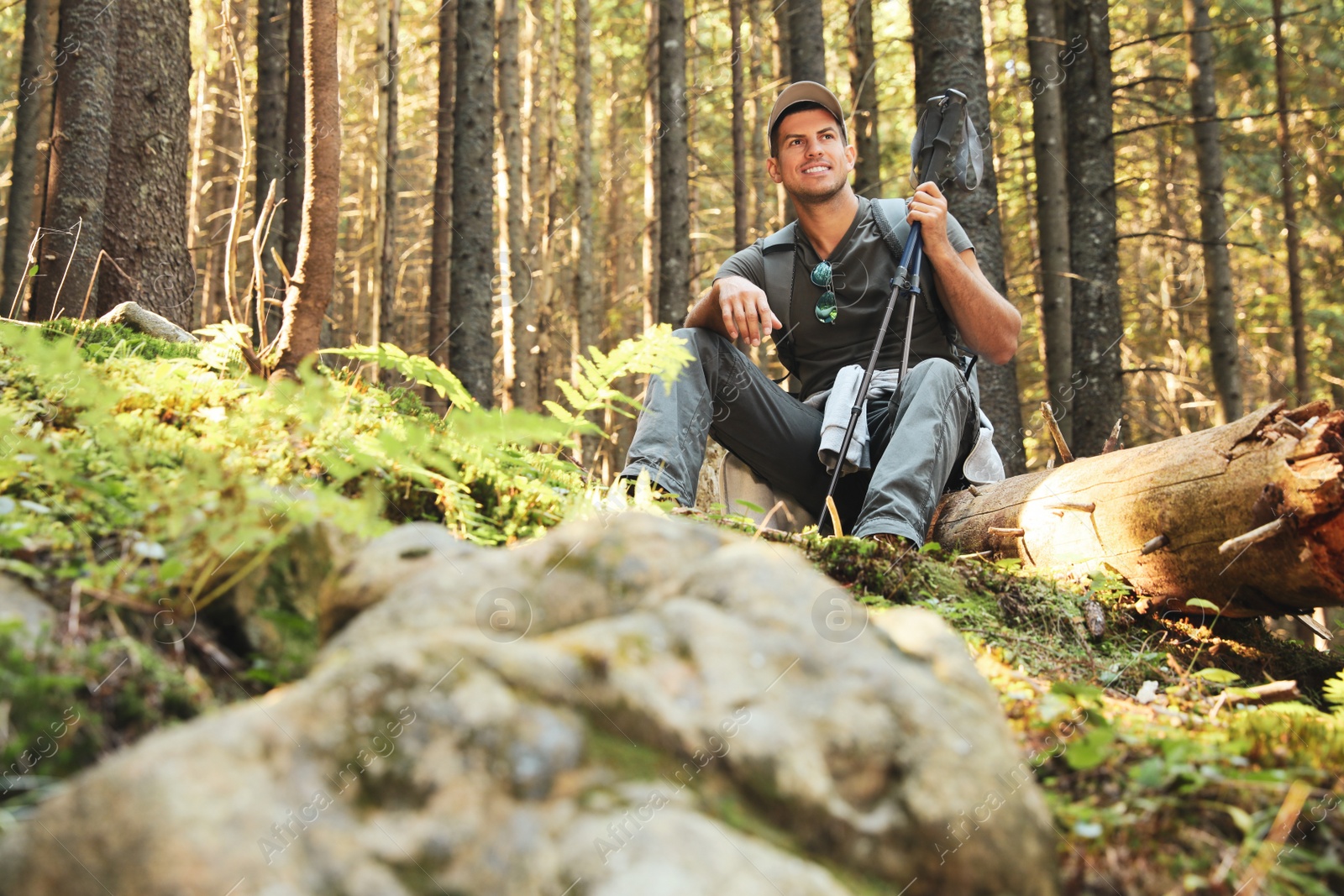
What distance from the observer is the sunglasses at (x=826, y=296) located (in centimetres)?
493

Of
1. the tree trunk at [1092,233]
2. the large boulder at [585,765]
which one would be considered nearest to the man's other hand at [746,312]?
the large boulder at [585,765]

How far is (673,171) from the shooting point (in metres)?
12.6

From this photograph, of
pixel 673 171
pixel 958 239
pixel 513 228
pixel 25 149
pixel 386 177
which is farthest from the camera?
pixel 513 228

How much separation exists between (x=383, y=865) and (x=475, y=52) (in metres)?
12.1

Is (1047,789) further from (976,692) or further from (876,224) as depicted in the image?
(876,224)

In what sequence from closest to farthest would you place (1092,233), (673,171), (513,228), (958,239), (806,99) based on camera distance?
(958,239)
(806,99)
(1092,233)
(673,171)
(513,228)

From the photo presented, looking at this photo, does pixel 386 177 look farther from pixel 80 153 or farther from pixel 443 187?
pixel 80 153

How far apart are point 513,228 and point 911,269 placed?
1068 centimetres

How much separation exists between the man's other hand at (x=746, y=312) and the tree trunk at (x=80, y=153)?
221 inches

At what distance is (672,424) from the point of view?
13.4 feet

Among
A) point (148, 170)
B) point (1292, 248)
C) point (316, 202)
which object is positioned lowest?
point (316, 202)

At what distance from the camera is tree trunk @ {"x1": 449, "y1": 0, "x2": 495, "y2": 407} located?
11.7 metres

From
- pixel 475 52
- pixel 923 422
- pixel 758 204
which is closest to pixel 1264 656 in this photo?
pixel 923 422

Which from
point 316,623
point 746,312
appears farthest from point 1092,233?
point 316,623
